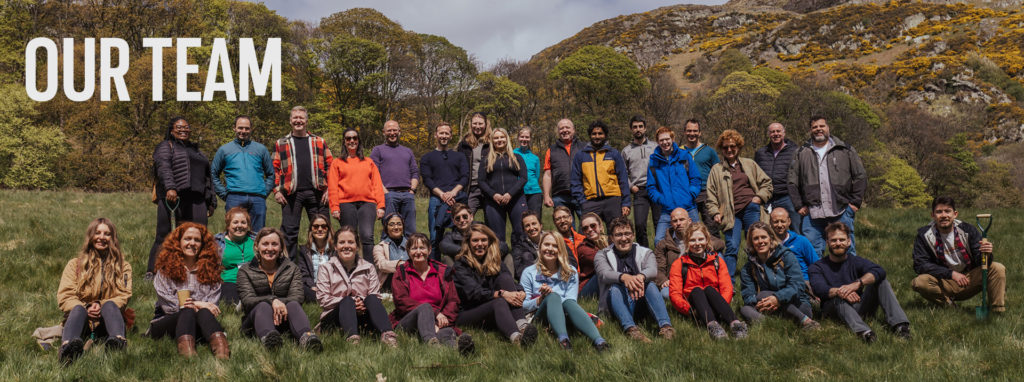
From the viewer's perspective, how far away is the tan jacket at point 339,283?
5457 millimetres

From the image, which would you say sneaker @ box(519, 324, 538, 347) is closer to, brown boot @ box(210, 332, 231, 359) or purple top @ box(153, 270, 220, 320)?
brown boot @ box(210, 332, 231, 359)

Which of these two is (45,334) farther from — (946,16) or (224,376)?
(946,16)

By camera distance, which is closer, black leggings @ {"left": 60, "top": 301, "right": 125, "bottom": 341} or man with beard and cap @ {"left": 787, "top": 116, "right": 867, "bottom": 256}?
black leggings @ {"left": 60, "top": 301, "right": 125, "bottom": 341}

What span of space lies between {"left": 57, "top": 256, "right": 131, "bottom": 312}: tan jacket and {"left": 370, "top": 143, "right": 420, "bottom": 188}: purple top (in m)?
3.63

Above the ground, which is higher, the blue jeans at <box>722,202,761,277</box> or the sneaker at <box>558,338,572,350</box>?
the blue jeans at <box>722,202,761,277</box>

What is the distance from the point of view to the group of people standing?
507cm

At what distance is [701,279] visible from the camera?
577 centimetres

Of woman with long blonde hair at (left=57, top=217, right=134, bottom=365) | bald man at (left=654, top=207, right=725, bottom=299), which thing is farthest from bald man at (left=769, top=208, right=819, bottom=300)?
woman with long blonde hair at (left=57, top=217, right=134, bottom=365)

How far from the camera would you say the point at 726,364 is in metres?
4.16

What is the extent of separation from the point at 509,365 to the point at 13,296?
19.7ft

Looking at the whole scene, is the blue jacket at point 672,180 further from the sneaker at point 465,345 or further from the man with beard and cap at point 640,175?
the sneaker at point 465,345

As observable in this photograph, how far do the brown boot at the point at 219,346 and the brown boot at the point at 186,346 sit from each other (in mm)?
144

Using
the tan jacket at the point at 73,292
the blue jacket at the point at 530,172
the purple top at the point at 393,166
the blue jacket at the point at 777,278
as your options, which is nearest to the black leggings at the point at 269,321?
the tan jacket at the point at 73,292

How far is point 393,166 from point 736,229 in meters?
4.80
